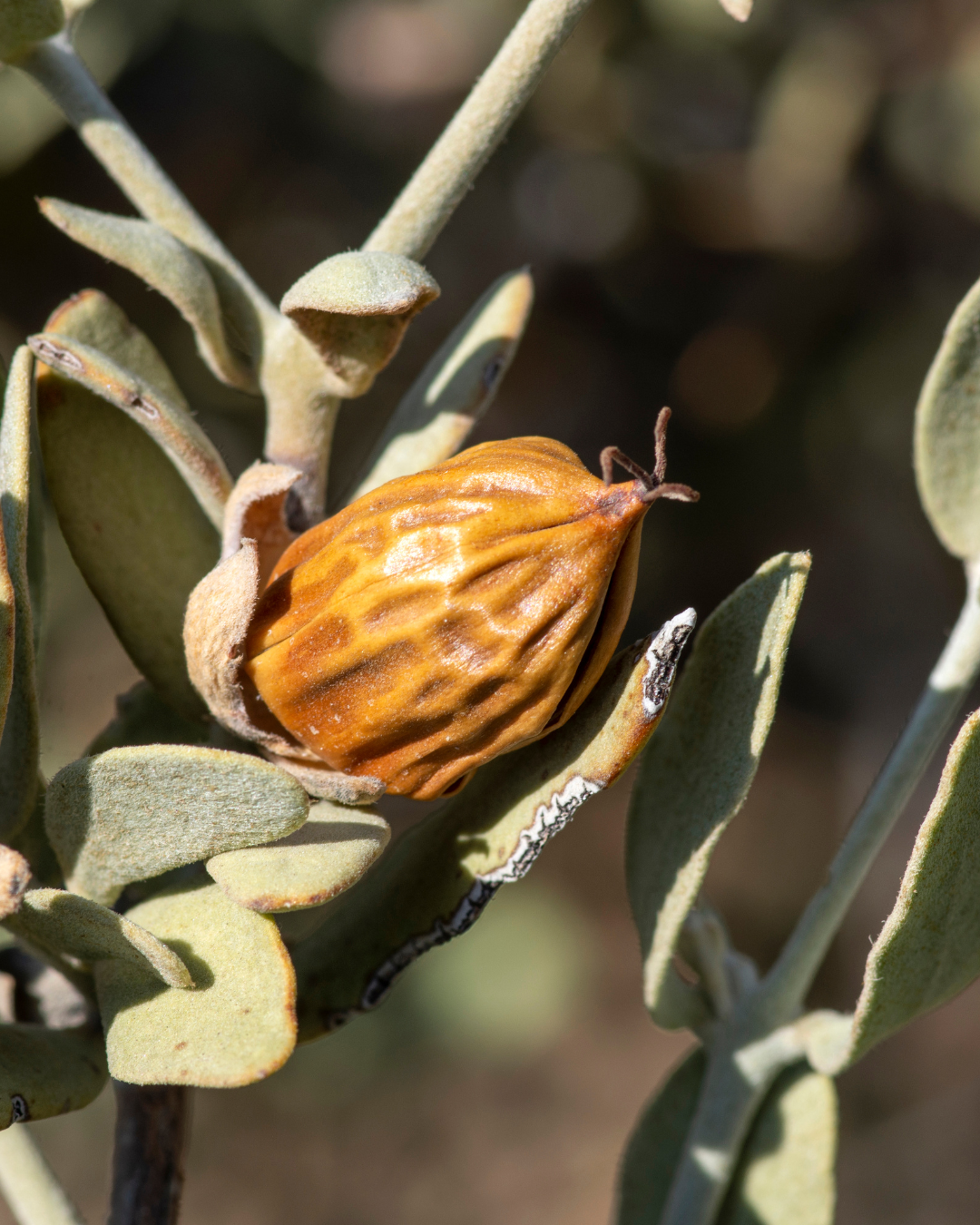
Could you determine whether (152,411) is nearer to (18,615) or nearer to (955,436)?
(18,615)

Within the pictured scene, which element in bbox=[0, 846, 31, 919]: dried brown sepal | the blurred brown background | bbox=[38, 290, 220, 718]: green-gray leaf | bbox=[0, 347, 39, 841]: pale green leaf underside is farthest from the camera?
the blurred brown background

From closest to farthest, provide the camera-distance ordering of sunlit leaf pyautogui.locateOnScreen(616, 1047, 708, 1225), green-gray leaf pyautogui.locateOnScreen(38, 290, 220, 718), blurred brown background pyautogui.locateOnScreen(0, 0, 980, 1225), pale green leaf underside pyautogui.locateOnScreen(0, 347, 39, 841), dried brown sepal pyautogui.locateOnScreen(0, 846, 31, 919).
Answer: dried brown sepal pyautogui.locateOnScreen(0, 846, 31, 919) < pale green leaf underside pyautogui.locateOnScreen(0, 347, 39, 841) < green-gray leaf pyautogui.locateOnScreen(38, 290, 220, 718) < sunlit leaf pyautogui.locateOnScreen(616, 1047, 708, 1225) < blurred brown background pyautogui.locateOnScreen(0, 0, 980, 1225)

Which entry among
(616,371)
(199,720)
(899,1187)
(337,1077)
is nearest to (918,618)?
(616,371)

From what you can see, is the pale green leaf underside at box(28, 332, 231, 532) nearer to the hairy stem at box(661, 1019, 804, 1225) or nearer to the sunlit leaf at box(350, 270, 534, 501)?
the sunlit leaf at box(350, 270, 534, 501)

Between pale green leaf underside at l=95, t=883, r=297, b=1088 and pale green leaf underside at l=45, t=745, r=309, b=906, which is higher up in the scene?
pale green leaf underside at l=45, t=745, r=309, b=906

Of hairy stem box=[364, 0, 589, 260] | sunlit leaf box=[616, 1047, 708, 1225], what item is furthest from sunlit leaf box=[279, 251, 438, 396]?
sunlit leaf box=[616, 1047, 708, 1225]

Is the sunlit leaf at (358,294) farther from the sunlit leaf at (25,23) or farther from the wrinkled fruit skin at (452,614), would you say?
the sunlit leaf at (25,23)

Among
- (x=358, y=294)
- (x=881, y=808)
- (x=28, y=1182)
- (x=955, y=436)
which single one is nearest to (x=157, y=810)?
(x=358, y=294)
